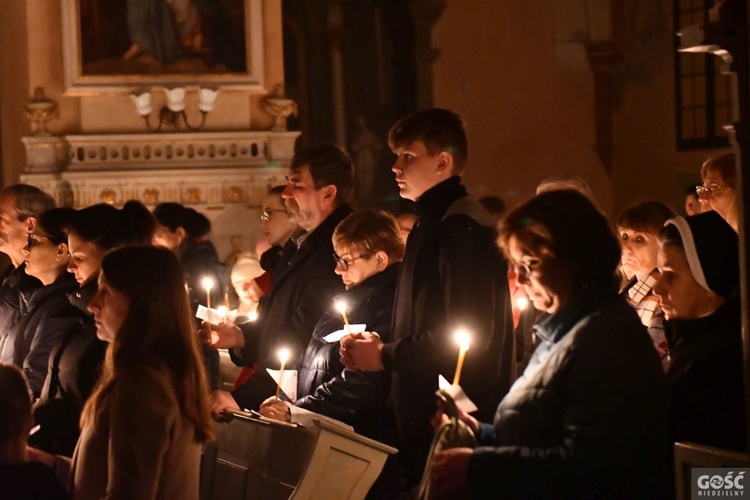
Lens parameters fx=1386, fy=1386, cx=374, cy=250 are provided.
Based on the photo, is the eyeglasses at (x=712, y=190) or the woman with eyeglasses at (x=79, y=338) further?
the eyeglasses at (x=712, y=190)

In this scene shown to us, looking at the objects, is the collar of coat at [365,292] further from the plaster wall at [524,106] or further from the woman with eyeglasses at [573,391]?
the plaster wall at [524,106]

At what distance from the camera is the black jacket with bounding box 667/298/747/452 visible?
382 centimetres

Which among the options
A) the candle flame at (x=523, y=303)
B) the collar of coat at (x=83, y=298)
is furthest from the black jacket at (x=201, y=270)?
the collar of coat at (x=83, y=298)

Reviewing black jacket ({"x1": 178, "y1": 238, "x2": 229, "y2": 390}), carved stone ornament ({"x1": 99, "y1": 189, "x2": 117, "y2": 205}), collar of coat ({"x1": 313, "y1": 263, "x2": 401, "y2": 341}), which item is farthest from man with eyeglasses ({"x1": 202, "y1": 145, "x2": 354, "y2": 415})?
carved stone ornament ({"x1": 99, "y1": 189, "x2": 117, "y2": 205})

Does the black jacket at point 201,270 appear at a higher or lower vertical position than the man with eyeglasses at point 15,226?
lower

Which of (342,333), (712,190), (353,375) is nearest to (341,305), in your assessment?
(342,333)

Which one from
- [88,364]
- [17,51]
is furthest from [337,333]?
[17,51]

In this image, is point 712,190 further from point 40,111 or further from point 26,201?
point 40,111

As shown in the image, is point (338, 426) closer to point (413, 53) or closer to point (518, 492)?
point (518, 492)

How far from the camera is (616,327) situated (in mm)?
3334

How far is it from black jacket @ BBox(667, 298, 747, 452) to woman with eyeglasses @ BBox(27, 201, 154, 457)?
206cm

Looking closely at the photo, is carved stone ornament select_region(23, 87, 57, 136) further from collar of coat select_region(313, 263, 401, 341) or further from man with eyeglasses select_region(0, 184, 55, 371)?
collar of coat select_region(313, 263, 401, 341)

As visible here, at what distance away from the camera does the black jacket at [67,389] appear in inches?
189

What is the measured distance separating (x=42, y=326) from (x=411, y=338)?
1.60 metres
